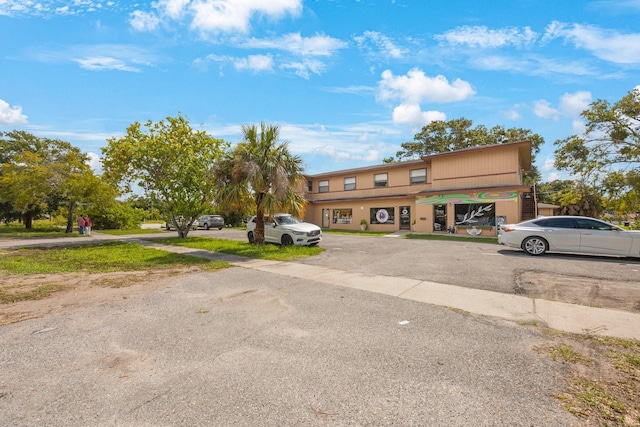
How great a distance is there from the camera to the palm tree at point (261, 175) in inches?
519

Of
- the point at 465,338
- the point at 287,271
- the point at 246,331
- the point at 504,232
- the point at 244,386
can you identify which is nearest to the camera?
the point at 244,386

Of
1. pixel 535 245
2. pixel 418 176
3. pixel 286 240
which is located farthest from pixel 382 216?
pixel 535 245

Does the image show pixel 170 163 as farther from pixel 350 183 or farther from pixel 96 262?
pixel 350 183

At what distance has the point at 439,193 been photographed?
2162cm

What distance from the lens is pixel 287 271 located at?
8844 mm

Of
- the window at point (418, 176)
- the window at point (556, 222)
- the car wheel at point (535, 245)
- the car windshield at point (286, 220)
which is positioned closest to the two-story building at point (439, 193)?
the window at point (418, 176)

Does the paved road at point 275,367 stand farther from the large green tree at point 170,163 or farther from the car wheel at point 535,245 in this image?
the large green tree at point 170,163

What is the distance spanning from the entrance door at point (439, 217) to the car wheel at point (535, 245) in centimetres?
1047

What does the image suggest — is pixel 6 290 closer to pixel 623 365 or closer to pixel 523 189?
pixel 623 365

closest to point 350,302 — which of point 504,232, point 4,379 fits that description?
point 4,379

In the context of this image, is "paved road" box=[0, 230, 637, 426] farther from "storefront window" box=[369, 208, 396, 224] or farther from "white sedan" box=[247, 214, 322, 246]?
"storefront window" box=[369, 208, 396, 224]

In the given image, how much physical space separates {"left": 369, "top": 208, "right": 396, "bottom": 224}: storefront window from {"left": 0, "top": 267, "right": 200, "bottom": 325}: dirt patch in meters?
19.7

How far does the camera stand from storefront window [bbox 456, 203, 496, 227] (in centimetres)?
1984

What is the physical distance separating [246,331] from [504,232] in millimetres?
11679
